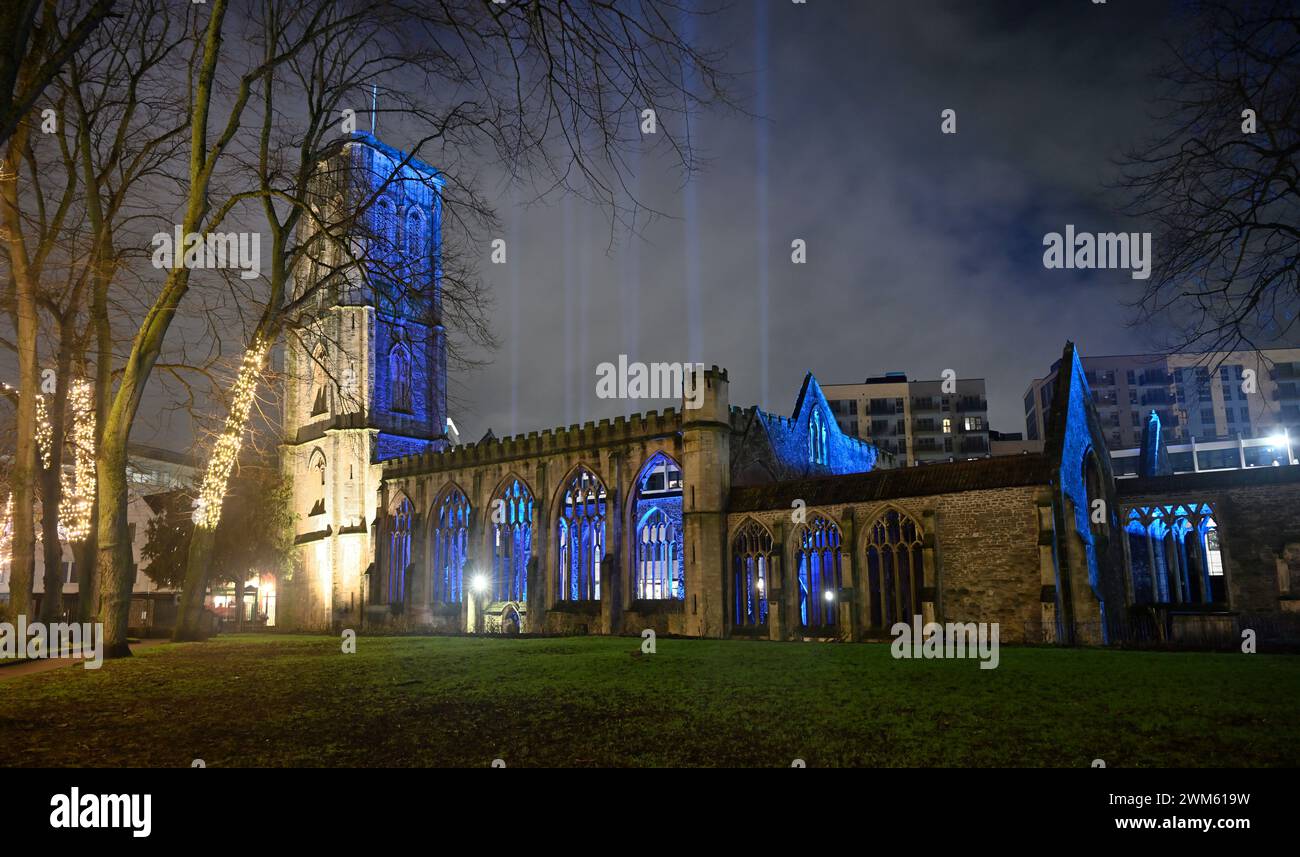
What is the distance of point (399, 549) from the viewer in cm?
4262

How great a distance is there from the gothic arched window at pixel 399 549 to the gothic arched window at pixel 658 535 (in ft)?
39.7

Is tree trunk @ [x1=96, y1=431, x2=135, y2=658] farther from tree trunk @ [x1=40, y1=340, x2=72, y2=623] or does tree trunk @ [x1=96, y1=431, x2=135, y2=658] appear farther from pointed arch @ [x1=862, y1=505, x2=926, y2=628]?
pointed arch @ [x1=862, y1=505, x2=926, y2=628]

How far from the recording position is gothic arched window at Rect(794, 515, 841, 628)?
26625 millimetres

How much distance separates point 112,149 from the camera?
17.2 meters

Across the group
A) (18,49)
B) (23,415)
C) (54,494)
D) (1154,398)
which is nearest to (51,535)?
(54,494)

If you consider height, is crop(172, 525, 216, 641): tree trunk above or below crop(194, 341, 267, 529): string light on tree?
below

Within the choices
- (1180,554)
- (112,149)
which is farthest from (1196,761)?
(1180,554)

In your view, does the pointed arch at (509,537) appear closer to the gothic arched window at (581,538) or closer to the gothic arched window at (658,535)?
the gothic arched window at (581,538)

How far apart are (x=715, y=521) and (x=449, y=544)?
16.6 meters

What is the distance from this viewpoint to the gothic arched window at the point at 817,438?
37.2 m

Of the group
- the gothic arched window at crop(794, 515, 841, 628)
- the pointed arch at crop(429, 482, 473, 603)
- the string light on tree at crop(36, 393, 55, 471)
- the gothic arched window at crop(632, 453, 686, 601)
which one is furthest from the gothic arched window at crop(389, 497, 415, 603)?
the string light on tree at crop(36, 393, 55, 471)

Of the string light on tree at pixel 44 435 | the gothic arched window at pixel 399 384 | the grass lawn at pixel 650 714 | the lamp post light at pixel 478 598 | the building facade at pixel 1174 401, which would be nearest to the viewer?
the grass lawn at pixel 650 714

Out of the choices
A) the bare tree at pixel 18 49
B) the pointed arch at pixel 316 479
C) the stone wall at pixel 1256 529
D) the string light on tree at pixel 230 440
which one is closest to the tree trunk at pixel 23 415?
the string light on tree at pixel 230 440

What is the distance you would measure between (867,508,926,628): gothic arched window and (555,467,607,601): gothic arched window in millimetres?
11862
